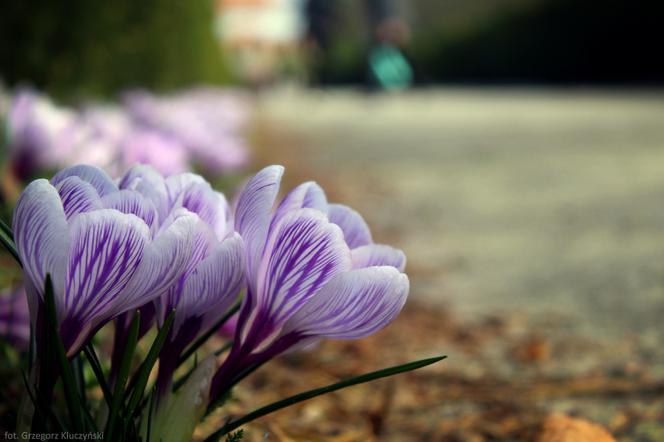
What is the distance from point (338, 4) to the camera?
16.6m

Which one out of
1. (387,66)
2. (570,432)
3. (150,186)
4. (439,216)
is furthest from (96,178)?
(387,66)

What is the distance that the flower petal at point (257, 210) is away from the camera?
2.82 ft

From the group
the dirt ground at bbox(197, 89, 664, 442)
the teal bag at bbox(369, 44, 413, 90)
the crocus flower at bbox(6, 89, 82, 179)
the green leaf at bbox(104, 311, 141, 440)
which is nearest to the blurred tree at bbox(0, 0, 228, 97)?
the dirt ground at bbox(197, 89, 664, 442)

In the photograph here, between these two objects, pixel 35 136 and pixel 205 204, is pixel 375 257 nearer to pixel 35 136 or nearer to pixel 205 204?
pixel 205 204

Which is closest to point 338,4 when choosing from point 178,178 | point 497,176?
→ point 497,176

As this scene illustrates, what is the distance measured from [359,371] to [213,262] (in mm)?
1159

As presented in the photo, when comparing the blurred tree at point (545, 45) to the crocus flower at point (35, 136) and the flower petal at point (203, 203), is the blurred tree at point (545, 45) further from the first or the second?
the flower petal at point (203, 203)

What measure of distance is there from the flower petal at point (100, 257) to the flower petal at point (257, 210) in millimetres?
119

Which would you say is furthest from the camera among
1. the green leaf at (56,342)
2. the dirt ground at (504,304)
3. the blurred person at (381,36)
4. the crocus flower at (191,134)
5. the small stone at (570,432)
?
the blurred person at (381,36)

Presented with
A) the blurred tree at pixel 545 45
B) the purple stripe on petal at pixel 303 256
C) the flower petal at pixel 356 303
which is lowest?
the flower petal at pixel 356 303

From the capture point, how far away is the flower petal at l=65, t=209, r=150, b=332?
0.77m

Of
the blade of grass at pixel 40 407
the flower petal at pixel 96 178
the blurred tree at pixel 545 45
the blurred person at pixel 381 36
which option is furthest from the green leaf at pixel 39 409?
the blurred tree at pixel 545 45

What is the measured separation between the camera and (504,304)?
101 inches

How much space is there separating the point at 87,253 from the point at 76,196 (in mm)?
78
